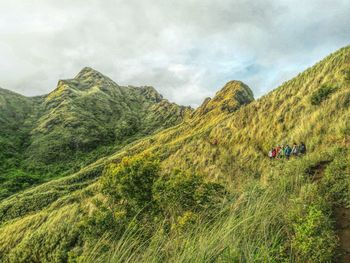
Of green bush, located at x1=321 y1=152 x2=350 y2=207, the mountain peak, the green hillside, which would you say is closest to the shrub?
the green hillside

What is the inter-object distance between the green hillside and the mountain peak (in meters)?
21.1

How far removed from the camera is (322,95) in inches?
1114

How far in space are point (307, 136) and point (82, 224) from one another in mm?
17189

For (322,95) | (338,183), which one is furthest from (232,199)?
(322,95)

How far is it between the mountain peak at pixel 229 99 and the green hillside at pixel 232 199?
69.4ft

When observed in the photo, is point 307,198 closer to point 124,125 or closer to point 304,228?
point 304,228

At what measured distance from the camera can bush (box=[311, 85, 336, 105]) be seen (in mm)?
27812

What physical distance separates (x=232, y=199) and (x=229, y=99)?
9496 centimetres

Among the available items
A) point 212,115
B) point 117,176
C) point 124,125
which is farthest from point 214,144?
point 124,125

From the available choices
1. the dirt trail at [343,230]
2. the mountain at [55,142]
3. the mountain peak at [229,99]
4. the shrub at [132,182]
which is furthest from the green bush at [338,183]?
the mountain at [55,142]

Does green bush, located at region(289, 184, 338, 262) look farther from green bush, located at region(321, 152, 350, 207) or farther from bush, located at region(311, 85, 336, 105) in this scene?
bush, located at region(311, 85, 336, 105)

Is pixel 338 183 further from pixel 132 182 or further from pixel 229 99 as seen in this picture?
pixel 229 99

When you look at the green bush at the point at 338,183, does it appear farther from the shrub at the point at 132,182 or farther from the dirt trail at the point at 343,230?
the shrub at the point at 132,182

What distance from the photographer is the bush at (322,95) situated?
27.8m
